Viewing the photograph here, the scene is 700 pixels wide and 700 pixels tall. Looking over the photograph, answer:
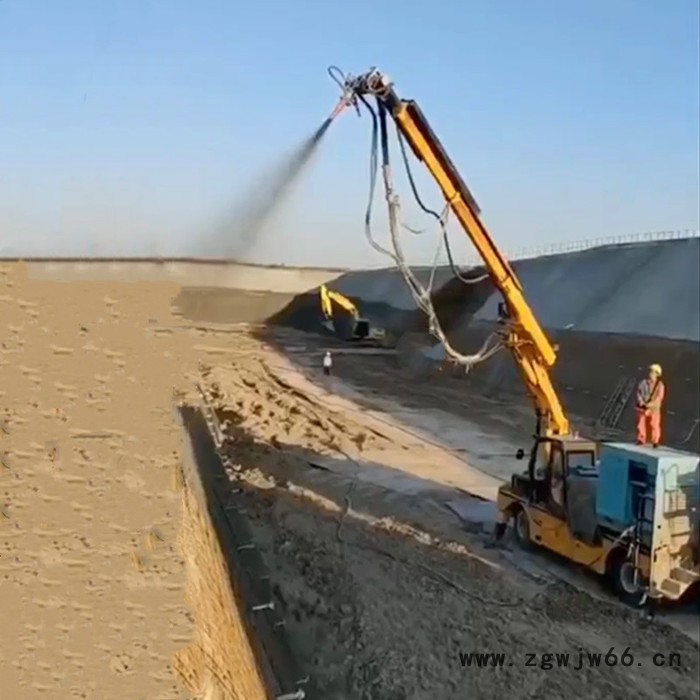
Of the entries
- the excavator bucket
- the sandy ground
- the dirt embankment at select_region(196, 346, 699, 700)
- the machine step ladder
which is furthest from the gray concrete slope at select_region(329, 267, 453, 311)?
the dirt embankment at select_region(196, 346, 699, 700)

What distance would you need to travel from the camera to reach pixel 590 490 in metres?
10.6

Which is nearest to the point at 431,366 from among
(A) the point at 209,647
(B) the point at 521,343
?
(B) the point at 521,343

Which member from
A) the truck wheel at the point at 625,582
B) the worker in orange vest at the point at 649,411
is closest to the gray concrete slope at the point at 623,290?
the worker in orange vest at the point at 649,411

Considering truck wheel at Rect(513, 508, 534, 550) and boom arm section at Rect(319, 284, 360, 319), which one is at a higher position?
boom arm section at Rect(319, 284, 360, 319)

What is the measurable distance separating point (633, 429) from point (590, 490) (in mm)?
11546

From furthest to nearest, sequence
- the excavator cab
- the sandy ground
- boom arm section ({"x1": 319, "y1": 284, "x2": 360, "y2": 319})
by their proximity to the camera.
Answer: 1. boom arm section ({"x1": 319, "y1": 284, "x2": 360, "y2": 319})
2. the excavator cab
3. the sandy ground

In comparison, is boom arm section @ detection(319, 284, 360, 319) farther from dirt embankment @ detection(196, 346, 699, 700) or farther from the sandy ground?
dirt embankment @ detection(196, 346, 699, 700)

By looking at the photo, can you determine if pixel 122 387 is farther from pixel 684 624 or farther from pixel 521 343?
pixel 521 343

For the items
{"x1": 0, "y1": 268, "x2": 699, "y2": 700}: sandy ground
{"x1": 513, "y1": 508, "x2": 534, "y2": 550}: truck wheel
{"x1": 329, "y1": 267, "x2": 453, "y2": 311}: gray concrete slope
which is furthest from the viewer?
{"x1": 329, "y1": 267, "x2": 453, "y2": 311}: gray concrete slope

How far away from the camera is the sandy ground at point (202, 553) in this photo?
324 centimetres

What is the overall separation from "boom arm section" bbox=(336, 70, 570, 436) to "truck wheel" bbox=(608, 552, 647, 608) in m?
2.40

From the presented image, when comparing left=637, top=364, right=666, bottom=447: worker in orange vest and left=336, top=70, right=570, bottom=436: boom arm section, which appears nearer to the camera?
left=336, top=70, right=570, bottom=436: boom arm section

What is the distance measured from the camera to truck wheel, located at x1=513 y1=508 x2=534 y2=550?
457 inches

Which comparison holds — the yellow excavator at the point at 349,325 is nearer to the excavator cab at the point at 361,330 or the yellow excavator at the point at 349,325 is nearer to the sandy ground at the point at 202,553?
the excavator cab at the point at 361,330
